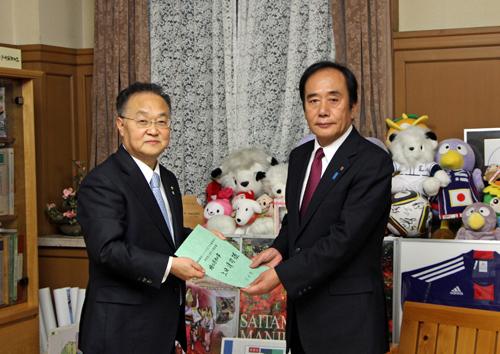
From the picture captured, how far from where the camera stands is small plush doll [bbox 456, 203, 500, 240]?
3408mm

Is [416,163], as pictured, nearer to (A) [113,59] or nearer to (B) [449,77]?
(B) [449,77]

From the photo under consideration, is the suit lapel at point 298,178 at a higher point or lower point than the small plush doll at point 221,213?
higher

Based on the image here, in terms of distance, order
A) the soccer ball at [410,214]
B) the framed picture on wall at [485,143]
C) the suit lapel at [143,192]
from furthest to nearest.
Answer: the framed picture on wall at [485,143] < the soccer ball at [410,214] < the suit lapel at [143,192]

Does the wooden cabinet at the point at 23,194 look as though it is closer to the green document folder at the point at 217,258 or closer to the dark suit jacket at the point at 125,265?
the dark suit jacket at the point at 125,265

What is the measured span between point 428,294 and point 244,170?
4.17 ft

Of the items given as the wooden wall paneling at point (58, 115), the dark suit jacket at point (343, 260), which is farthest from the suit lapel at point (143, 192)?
the wooden wall paneling at point (58, 115)

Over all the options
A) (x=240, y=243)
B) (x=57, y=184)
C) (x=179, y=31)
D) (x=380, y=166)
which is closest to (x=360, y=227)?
(x=380, y=166)

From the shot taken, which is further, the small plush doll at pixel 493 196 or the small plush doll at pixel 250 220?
the small plush doll at pixel 250 220

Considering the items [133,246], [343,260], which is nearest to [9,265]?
[133,246]

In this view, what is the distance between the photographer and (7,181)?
3969 millimetres

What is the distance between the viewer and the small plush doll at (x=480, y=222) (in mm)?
3408

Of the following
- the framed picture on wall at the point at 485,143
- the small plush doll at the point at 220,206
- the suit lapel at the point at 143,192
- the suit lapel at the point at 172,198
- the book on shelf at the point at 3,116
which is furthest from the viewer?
the small plush doll at the point at 220,206

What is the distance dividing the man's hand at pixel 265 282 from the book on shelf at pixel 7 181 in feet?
6.80

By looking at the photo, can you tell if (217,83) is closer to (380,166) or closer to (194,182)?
(194,182)
